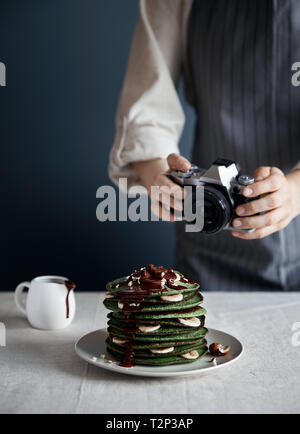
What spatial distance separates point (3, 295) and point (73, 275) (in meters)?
0.69

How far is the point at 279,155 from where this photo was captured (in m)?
1.35

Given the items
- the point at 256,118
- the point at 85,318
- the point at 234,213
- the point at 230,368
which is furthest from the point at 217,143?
the point at 230,368

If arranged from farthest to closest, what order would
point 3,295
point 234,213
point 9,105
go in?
1. point 9,105
2. point 3,295
3. point 234,213

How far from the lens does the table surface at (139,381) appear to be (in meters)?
0.68

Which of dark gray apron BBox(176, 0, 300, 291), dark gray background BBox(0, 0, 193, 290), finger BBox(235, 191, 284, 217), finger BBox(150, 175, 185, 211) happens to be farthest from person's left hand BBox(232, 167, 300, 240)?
dark gray background BBox(0, 0, 193, 290)

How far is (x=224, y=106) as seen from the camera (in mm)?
1376

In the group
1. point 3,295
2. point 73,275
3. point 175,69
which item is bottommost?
point 73,275

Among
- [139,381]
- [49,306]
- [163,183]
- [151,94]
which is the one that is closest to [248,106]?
[151,94]

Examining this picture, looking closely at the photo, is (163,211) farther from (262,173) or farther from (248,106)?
(248,106)

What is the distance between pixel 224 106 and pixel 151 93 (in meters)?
0.18

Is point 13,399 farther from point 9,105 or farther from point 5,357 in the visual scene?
point 9,105

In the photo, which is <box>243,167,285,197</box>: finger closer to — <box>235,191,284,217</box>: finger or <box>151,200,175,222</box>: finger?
<box>235,191,284,217</box>: finger

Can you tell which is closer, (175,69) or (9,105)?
(175,69)

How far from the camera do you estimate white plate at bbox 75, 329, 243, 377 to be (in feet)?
2.43
